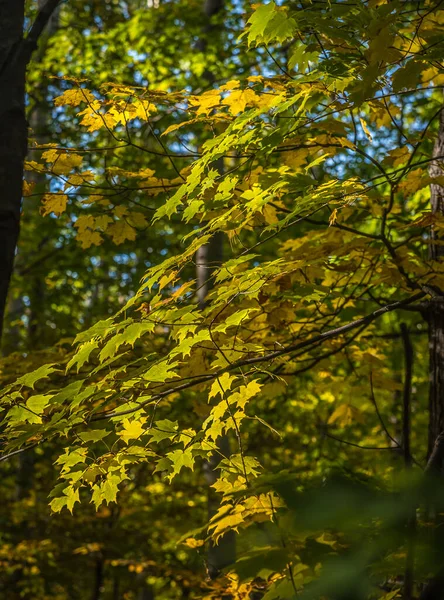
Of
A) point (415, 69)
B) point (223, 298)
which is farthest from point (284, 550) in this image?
point (415, 69)

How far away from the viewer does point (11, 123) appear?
2953mm

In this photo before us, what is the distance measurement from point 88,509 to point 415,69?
792cm

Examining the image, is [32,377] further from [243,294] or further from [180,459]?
[243,294]


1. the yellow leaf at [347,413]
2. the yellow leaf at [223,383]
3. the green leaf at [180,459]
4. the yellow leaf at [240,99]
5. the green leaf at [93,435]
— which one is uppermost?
the yellow leaf at [240,99]

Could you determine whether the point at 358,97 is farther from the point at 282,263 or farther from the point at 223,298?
the point at 223,298

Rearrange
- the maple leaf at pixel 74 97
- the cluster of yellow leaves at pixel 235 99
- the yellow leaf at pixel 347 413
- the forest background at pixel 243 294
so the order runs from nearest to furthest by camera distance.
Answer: the forest background at pixel 243 294
the cluster of yellow leaves at pixel 235 99
the maple leaf at pixel 74 97
the yellow leaf at pixel 347 413

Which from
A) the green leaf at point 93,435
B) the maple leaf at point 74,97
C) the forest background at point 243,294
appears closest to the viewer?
the forest background at point 243,294

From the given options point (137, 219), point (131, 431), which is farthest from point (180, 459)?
point (137, 219)

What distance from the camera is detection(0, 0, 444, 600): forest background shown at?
4.76 ft

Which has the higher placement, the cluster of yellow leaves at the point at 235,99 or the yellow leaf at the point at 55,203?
the cluster of yellow leaves at the point at 235,99

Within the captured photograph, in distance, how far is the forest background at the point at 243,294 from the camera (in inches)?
57.2

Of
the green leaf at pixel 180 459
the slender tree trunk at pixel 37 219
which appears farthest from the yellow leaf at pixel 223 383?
the slender tree trunk at pixel 37 219

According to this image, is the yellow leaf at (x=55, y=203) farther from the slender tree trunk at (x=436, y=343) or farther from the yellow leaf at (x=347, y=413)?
the yellow leaf at (x=347, y=413)

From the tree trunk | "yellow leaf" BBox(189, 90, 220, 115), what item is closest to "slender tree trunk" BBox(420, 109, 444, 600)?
the tree trunk
